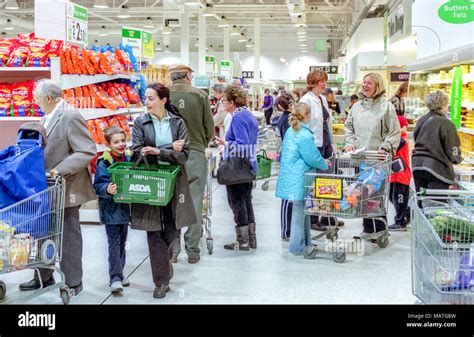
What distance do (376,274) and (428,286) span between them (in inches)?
90.3

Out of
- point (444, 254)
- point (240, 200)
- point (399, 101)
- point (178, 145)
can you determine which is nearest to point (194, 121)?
point (240, 200)

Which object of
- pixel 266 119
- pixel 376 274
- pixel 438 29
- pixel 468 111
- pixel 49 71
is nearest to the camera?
pixel 376 274

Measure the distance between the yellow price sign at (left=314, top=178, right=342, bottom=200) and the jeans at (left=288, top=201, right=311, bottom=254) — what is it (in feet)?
0.97

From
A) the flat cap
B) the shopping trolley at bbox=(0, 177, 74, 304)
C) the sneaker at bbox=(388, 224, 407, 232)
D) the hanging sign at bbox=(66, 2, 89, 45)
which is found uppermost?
the hanging sign at bbox=(66, 2, 89, 45)

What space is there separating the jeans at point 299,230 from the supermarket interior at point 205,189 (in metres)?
0.01

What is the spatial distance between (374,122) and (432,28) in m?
4.86

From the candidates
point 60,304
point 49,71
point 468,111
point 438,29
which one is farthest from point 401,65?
point 60,304

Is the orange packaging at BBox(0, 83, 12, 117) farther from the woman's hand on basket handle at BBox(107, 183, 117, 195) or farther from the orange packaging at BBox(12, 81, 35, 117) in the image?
the woman's hand on basket handle at BBox(107, 183, 117, 195)

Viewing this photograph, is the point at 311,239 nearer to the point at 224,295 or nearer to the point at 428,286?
the point at 224,295

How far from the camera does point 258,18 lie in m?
30.0

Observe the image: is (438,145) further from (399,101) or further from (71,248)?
(71,248)

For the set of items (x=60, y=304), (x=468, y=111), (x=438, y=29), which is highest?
(x=438, y=29)

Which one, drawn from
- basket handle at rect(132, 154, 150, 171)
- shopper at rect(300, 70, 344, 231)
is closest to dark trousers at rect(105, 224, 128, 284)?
basket handle at rect(132, 154, 150, 171)

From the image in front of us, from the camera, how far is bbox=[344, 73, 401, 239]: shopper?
6.38 metres
